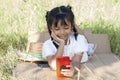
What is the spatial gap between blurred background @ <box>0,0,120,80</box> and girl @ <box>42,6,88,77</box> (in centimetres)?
42

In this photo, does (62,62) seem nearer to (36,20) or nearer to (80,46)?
(80,46)

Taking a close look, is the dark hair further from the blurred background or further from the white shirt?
the blurred background

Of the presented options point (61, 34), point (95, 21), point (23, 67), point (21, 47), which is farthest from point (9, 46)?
point (95, 21)

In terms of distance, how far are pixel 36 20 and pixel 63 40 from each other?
1696mm

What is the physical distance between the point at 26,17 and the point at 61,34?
73.2 inches

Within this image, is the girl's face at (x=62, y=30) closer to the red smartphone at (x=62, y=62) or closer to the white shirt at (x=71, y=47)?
the white shirt at (x=71, y=47)

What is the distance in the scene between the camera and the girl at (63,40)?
2975mm

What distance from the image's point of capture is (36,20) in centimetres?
466

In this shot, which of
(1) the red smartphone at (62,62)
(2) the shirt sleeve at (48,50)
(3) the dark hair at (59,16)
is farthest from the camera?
(2) the shirt sleeve at (48,50)

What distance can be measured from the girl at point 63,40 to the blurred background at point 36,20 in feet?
1.39

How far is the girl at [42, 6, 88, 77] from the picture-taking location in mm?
2975

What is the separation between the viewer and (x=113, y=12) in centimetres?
498

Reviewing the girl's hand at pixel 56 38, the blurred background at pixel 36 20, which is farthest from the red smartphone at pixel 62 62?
the blurred background at pixel 36 20

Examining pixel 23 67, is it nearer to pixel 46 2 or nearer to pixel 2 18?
pixel 2 18
